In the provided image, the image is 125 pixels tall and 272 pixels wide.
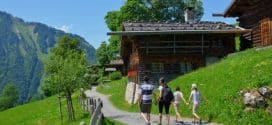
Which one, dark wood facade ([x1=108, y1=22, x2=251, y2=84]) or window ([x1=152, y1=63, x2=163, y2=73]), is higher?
dark wood facade ([x1=108, y1=22, x2=251, y2=84])

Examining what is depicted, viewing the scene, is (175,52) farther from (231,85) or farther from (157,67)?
(231,85)

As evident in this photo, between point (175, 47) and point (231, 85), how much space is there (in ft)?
46.3

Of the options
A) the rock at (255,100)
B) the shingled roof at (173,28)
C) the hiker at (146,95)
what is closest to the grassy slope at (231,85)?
the rock at (255,100)

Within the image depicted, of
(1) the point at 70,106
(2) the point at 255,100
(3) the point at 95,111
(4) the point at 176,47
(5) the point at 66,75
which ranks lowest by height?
(1) the point at 70,106

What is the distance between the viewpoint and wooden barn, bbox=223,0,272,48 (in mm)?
37719

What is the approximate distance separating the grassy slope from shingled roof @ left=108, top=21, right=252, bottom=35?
19.8ft

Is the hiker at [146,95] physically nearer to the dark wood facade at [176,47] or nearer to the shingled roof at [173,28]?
the shingled roof at [173,28]

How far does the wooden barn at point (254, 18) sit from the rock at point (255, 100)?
52.1ft

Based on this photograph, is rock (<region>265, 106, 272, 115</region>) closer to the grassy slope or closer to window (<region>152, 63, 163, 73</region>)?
the grassy slope

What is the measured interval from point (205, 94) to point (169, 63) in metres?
12.5

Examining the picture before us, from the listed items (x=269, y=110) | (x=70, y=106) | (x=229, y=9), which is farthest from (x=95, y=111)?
(x=229, y=9)

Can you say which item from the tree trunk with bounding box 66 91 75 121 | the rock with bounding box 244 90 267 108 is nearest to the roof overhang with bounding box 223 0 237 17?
the tree trunk with bounding box 66 91 75 121

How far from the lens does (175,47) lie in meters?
39.2

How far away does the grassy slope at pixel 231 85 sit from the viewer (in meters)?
21.8
